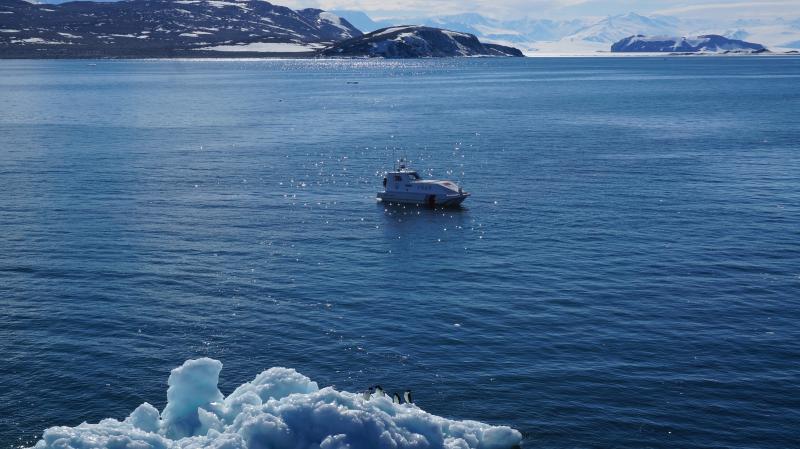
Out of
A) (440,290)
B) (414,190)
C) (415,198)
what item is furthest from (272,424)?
(414,190)

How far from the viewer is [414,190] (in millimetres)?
105250

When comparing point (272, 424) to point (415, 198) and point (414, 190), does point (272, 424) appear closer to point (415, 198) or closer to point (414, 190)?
point (415, 198)

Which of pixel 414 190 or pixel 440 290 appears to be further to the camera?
pixel 414 190

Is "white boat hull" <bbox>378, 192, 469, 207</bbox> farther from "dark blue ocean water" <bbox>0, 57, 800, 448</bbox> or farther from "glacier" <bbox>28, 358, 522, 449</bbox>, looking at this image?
"glacier" <bbox>28, 358, 522, 449</bbox>

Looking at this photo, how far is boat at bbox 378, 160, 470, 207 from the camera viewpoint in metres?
103

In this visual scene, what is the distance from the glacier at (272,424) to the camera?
3869cm

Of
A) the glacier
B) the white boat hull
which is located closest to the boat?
the white boat hull

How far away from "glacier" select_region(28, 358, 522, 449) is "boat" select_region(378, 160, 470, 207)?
60.5m

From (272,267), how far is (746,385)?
4070 cm

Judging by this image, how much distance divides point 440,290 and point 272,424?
32.2 meters

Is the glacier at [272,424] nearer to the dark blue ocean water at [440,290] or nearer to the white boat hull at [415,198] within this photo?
A: the dark blue ocean water at [440,290]

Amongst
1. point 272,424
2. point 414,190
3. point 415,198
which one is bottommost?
point 272,424

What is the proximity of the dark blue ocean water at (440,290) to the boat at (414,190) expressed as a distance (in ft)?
7.97

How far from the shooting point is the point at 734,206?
96.6m
